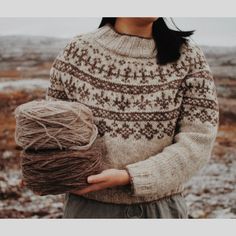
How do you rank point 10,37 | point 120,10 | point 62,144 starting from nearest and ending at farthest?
point 62,144 < point 120,10 < point 10,37

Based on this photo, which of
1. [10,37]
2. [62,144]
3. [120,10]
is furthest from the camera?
[10,37]

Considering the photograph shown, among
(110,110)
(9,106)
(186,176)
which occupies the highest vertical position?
(110,110)

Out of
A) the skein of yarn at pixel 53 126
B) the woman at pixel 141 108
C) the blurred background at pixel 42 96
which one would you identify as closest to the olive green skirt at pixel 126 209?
the woman at pixel 141 108

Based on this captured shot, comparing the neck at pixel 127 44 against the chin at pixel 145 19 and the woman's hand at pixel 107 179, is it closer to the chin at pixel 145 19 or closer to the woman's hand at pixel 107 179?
the chin at pixel 145 19

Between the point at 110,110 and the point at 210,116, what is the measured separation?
0.68ft

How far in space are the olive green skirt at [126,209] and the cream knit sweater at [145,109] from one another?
17 millimetres

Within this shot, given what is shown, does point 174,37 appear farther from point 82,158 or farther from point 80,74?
point 82,158

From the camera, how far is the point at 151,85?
88 centimetres

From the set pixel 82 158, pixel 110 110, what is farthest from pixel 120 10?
pixel 82 158

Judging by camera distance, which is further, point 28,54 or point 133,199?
point 28,54

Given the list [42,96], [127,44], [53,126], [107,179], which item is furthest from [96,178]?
[42,96]

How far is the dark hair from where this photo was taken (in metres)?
0.89

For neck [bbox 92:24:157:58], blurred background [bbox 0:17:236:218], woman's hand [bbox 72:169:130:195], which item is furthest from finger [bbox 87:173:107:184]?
blurred background [bbox 0:17:236:218]

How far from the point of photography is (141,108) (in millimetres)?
870
